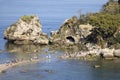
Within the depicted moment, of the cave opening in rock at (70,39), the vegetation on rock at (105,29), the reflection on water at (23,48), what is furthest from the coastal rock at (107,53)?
the cave opening in rock at (70,39)

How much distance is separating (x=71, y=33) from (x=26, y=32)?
1406 centimetres

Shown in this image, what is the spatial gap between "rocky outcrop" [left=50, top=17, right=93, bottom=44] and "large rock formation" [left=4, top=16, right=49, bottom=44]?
14.3 feet

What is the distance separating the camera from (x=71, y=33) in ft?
468

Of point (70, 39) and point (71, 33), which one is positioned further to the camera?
point (71, 33)

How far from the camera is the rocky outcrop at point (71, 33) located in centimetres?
13938

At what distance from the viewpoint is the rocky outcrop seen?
457 feet

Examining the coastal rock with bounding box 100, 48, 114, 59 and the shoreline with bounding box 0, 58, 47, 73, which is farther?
the coastal rock with bounding box 100, 48, 114, 59

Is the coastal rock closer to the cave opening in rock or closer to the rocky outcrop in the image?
the rocky outcrop

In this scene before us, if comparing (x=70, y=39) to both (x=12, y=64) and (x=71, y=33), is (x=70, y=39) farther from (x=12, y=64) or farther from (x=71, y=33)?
(x=12, y=64)

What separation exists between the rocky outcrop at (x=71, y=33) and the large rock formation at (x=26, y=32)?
171 inches

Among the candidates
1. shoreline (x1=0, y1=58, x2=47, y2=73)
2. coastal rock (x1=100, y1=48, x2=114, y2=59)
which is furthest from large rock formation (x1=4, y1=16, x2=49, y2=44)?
coastal rock (x1=100, y1=48, x2=114, y2=59)

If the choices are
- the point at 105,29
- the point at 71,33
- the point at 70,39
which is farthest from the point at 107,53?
the point at 71,33

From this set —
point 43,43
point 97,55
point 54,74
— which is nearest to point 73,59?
point 97,55

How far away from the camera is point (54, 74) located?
4013 inches
